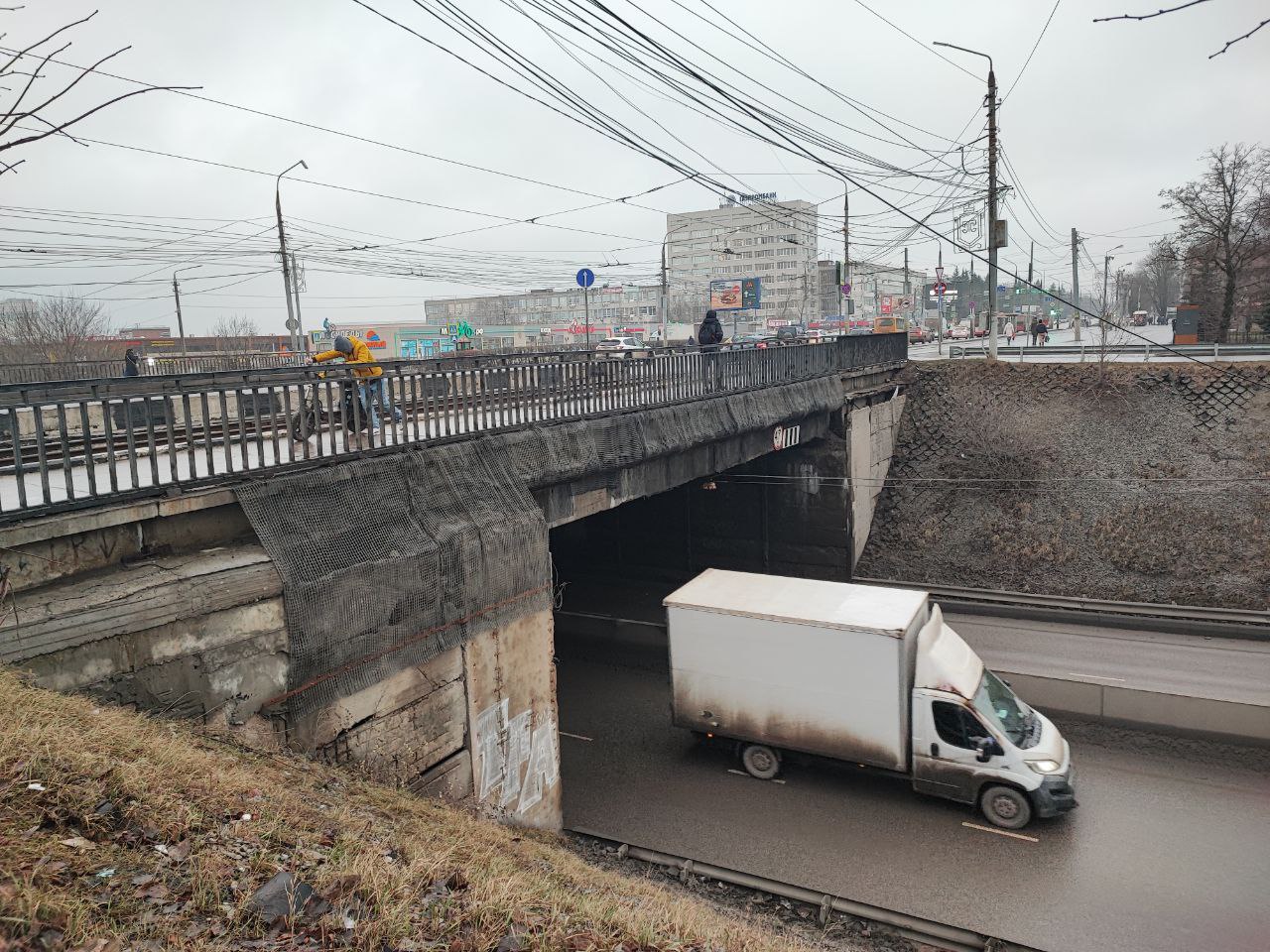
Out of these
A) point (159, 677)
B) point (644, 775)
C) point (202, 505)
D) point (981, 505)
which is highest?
point (202, 505)

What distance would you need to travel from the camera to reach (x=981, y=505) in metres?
24.0

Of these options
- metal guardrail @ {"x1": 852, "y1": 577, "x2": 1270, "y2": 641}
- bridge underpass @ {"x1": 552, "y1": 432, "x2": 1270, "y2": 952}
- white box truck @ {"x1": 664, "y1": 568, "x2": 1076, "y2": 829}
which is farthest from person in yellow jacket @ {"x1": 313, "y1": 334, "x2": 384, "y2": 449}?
metal guardrail @ {"x1": 852, "y1": 577, "x2": 1270, "y2": 641}

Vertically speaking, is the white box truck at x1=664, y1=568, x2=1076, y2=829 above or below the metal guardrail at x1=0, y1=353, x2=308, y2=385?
below

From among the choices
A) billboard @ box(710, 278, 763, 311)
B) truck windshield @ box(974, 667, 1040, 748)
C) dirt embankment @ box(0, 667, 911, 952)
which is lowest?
truck windshield @ box(974, 667, 1040, 748)

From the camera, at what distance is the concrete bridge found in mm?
6078

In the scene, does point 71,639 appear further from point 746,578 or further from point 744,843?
point 746,578

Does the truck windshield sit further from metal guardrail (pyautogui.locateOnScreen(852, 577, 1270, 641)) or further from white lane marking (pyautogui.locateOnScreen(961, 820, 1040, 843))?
metal guardrail (pyautogui.locateOnScreen(852, 577, 1270, 641))

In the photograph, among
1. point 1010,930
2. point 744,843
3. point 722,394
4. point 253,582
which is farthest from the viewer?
point 722,394

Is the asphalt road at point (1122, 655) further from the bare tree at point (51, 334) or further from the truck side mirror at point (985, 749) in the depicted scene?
the bare tree at point (51, 334)

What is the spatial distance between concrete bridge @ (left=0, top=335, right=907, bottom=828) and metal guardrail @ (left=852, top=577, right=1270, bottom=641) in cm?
1143

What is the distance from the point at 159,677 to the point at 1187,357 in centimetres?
3104

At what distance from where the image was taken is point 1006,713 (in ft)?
38.8

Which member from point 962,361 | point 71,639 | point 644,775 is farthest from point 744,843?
point 962,361

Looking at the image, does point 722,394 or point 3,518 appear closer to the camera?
point 3,518
